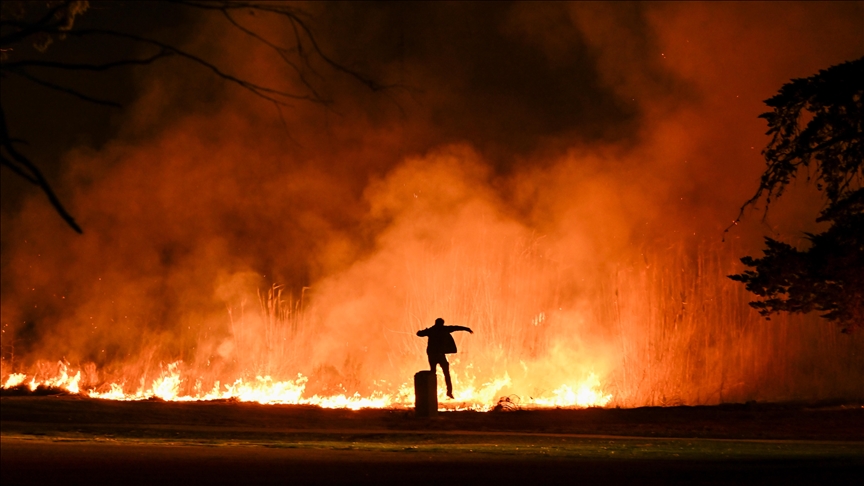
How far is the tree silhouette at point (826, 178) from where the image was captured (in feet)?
44.5

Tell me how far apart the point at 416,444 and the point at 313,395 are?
11.0 m

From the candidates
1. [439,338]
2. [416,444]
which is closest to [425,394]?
[439,338]

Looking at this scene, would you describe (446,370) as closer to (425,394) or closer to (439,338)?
(439,338)

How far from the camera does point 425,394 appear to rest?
67.3 ft

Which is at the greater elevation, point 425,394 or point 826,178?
point 826,178

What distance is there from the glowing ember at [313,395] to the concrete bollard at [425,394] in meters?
2.64

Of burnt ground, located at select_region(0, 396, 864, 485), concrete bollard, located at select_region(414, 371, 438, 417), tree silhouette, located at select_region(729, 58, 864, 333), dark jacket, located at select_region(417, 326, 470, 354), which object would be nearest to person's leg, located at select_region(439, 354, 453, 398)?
dark jacket, located at select_region(417, 326, 470, 354)

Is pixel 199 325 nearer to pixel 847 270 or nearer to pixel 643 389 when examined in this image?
pixel 643 389

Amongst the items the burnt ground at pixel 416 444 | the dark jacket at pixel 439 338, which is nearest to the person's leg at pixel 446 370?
the dark jacket at pixel 439 338

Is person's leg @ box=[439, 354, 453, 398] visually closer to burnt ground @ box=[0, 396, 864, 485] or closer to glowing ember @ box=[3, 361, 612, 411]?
glowing ember @ box=[3, 361, 612, 411]

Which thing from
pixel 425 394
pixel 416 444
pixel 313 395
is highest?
pixel 313 395

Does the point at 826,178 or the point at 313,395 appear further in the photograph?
the point at 313,395

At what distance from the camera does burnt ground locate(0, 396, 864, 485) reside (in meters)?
12.0

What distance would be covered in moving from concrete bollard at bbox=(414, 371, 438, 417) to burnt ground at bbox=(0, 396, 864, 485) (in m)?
0.29
